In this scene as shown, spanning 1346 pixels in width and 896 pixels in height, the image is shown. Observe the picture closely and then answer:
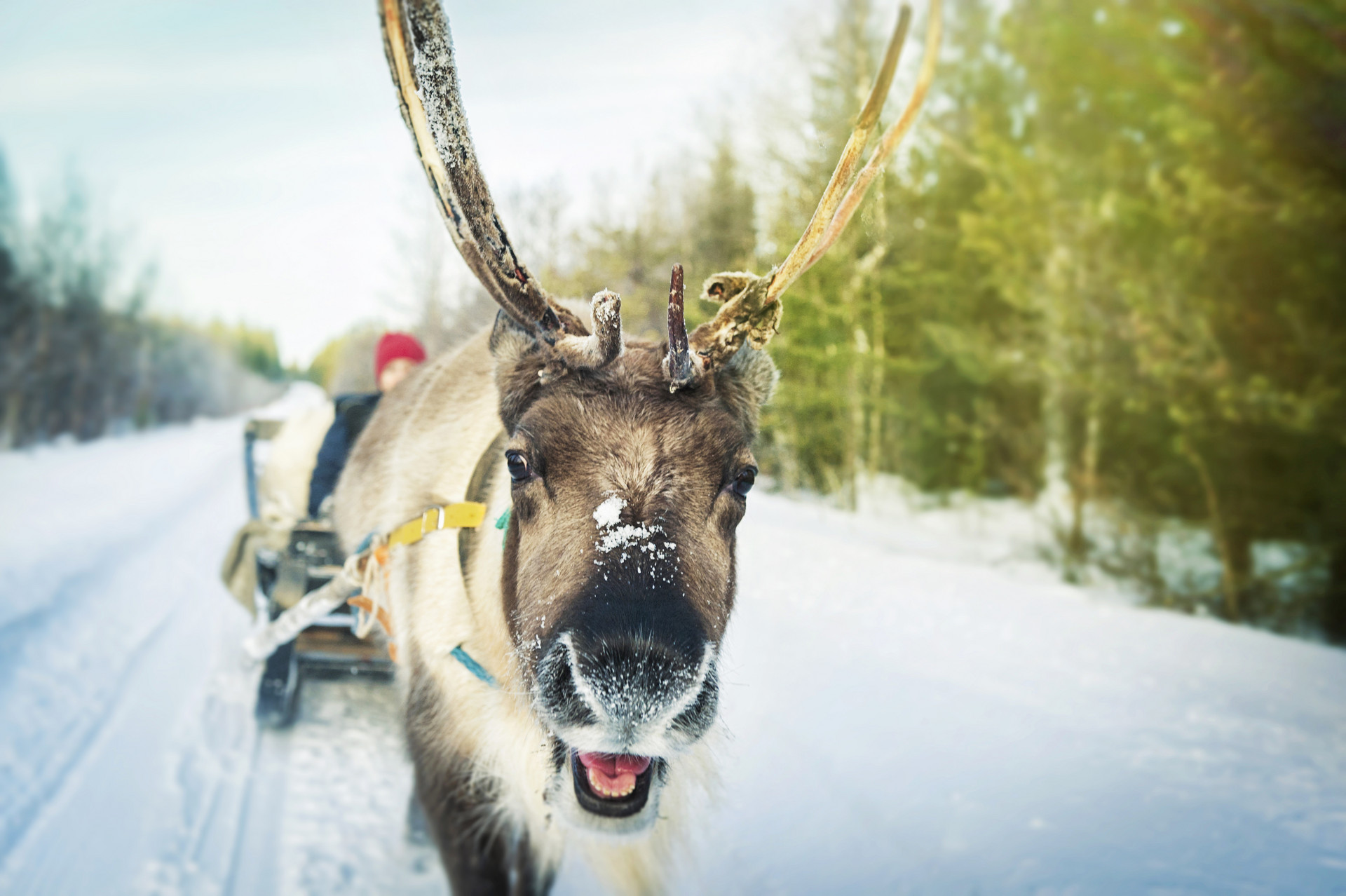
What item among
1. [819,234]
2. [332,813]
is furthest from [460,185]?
[332,813]

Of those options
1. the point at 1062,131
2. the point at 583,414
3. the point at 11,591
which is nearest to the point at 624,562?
the point at 583,414

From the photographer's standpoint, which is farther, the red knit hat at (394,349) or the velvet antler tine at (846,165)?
Result: the red knit hat at (394,349)

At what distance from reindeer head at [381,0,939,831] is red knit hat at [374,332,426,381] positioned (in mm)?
4006

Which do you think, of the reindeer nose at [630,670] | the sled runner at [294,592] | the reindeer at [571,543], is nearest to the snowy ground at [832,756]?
the sled runner at [294,592]

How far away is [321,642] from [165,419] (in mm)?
53105

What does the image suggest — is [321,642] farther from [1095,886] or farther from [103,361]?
[103,361]

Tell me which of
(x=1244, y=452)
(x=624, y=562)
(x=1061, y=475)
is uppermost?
(x=624, y=562)

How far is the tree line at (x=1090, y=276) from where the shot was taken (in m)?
6.02

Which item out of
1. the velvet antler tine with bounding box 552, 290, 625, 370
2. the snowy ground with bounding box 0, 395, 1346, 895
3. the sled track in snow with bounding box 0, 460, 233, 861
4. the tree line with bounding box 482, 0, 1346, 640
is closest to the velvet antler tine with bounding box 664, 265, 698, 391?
the velvet antler tine with bounding box 552, 290, 625, 370

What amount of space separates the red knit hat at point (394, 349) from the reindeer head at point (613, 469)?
401cm

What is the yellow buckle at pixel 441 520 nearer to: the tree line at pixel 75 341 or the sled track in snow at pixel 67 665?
the sled track in snow at pixel 67 665

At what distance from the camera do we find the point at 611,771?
1.71 metres

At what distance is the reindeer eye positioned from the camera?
5.92 ft

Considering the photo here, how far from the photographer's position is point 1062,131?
33.3 ft
